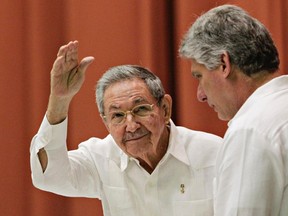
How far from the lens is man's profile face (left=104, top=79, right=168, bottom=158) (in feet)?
6.06

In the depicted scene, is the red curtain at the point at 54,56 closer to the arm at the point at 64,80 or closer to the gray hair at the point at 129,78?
the gray hair at the point at 129,78

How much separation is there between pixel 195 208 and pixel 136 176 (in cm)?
23

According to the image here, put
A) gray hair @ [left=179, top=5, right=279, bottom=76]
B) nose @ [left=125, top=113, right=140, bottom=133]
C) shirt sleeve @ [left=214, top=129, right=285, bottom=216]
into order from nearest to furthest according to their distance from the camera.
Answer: shirt sleeve @ [left=214, top=129, right=285, bottom=216]
gray hair @ [left=179, top=5, right=279, bottom=76]
nose @ [left=125, top=113, right=140, bottom=133]

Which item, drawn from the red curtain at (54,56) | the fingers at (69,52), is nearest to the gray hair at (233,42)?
the fingers at (69,52)

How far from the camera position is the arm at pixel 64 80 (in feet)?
5.74

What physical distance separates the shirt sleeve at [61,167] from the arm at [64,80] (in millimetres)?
27

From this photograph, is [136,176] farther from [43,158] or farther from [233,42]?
[233,42]

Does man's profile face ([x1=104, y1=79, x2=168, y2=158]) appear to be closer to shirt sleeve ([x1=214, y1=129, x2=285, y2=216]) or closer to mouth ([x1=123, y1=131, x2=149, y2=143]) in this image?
mouth ([x1=123, y1=131, x2=149, y2=143])

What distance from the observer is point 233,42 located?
1.30 meters

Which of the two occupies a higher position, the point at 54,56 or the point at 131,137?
the point at 54,56

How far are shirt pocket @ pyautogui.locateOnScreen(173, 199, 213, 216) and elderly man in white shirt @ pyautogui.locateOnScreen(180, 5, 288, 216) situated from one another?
0.51m

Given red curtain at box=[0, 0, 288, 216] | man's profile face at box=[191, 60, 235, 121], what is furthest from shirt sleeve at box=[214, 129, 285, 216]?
red curtain at box=[0, 0, 288, 216]

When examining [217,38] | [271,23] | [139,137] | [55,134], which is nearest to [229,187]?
[217,38]

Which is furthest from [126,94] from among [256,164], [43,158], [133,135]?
[256,164]
